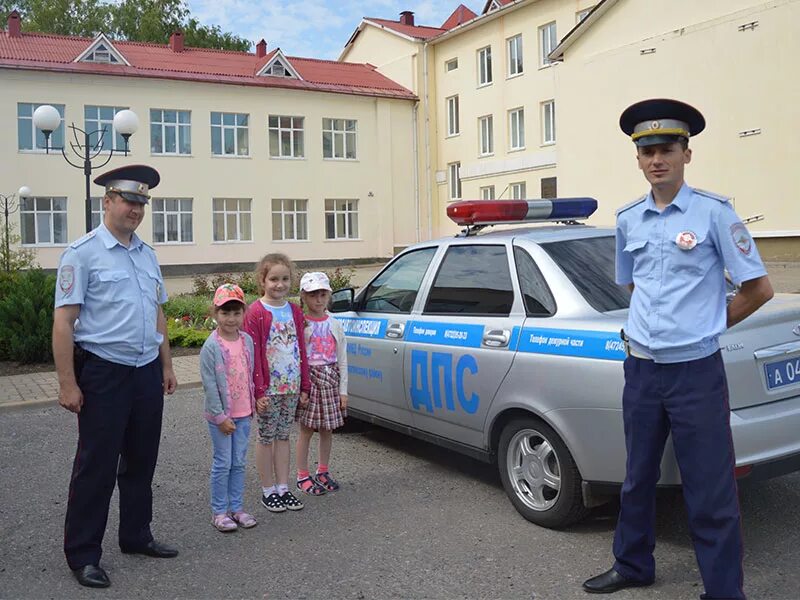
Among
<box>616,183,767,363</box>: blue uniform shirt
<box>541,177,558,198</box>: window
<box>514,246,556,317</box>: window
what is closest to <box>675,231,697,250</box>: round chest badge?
<box>616,183,767,363</box>: blue uniform shirt

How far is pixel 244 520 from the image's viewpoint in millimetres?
4789

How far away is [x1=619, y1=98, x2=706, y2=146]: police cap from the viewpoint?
3475 mm

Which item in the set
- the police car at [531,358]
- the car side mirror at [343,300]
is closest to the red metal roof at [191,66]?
the car side mirror at [343,300]

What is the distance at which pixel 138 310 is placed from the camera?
13.5 feet

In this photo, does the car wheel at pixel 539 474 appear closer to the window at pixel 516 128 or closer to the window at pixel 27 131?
the window at pixel 27 131

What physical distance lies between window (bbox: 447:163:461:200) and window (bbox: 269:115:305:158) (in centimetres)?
754

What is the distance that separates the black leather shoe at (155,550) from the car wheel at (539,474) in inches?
74.1

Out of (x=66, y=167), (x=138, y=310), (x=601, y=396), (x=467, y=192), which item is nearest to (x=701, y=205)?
(x=601, y=396)

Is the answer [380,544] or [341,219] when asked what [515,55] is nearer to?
[341,219]

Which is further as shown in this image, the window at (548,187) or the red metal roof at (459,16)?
the red metal roof at (459,16)

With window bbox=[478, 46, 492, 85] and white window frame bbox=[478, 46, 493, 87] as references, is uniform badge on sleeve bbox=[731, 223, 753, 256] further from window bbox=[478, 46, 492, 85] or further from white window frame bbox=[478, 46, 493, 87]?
window bbox=[478, 46, 492, 85]

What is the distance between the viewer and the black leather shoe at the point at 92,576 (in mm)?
3971

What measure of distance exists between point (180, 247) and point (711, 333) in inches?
1345

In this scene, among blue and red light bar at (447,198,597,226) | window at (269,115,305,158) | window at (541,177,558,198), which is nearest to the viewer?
blue and red light bar at (447,198,597,226)
